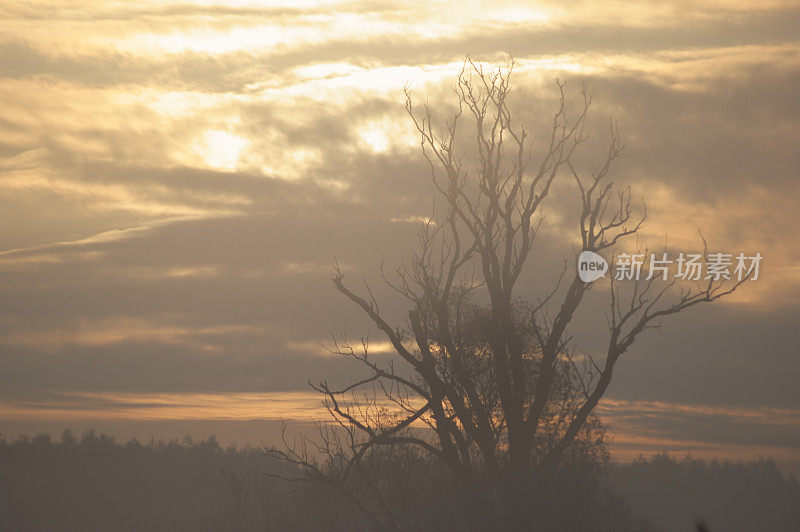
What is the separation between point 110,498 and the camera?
93.4m

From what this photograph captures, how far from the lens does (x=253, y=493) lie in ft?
144

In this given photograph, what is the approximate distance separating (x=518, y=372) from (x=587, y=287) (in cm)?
360

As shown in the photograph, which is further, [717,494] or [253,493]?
[717,494]

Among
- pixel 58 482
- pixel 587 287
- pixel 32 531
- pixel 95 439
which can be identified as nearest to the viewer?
pixel 587 287

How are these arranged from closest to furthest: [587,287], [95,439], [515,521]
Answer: [515,521]
[587,287]
[95,439]

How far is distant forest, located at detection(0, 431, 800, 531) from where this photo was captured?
27.5m

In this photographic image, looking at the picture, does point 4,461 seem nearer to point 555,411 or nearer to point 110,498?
point 110,498

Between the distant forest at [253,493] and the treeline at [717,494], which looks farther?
the treeline at [717,494]

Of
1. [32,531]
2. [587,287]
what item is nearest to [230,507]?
[587,287]

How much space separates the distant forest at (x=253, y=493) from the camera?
2752 centimetres

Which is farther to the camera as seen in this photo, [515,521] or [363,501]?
[363,501]

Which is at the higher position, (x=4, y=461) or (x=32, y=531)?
(x=4, y=461)

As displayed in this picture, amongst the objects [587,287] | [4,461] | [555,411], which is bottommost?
[4,461]

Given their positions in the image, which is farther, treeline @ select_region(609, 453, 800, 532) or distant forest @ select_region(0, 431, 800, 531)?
treeline @ select_region(609, 453, 800, 532)
